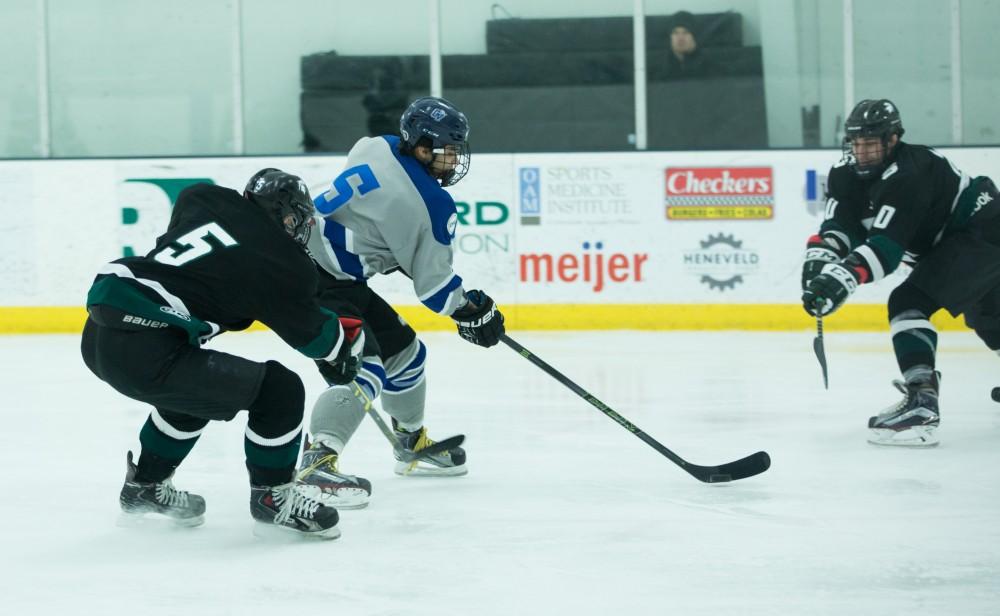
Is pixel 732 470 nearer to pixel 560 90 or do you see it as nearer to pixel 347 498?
pixel 347 498

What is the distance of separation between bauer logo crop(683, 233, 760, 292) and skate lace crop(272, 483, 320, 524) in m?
4.10

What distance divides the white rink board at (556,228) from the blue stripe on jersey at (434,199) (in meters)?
3.47

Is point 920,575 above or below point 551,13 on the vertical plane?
below

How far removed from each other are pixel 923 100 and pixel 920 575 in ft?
16.1

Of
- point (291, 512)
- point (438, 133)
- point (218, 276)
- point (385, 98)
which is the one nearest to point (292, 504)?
point (291, 512)

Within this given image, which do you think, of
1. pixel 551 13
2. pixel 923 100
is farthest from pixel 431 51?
pixel 923 100

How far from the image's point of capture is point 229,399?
2.37m

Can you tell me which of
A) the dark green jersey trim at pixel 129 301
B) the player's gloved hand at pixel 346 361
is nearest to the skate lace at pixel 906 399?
the player's gloved hand at pixel 346 361

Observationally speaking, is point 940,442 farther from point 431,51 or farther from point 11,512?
point 431,51

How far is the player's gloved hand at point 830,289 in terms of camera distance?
3467 mm

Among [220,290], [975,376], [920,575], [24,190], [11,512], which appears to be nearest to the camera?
[920,575]

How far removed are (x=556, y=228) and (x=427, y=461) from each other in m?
3.33

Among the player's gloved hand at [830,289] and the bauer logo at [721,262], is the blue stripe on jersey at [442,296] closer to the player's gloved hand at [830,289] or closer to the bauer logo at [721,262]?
the player's gloved hand at [830,289]

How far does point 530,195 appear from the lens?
21.0 feet
